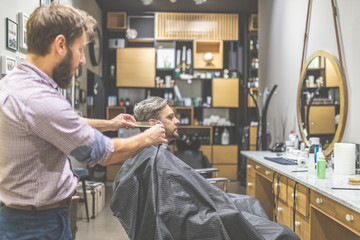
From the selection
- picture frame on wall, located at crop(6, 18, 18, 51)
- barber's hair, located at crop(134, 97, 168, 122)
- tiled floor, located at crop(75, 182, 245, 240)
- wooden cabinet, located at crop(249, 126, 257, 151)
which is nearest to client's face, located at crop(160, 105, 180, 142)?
barber's hair, located at crop(134, 97, 168, 122)

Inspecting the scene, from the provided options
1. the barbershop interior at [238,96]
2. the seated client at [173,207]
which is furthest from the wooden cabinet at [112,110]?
the seated client at [173,207]

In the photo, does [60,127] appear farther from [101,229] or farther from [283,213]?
[101,229]

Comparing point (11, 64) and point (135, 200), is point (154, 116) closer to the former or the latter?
point (135, 200)

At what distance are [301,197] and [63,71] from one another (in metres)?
1.83

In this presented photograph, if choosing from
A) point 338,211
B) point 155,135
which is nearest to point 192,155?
point 338,211

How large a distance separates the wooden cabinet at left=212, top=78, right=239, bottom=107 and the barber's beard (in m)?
5.62

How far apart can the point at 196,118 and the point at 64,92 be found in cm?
330

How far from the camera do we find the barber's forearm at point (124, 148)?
1146 millimetres

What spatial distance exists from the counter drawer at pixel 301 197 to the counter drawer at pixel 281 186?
0.37 ft

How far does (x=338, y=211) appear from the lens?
1.80 metres

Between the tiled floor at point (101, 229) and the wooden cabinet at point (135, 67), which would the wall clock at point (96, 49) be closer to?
the wooden cabinet at point (135, 67)

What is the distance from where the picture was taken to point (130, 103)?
22.8ft

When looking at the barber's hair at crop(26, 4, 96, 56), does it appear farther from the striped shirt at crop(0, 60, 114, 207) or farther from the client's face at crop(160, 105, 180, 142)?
the client's face at crop(160, 105, 180, 142)

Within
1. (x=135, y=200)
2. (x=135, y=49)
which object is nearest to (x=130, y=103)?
(x=135, y=49)
